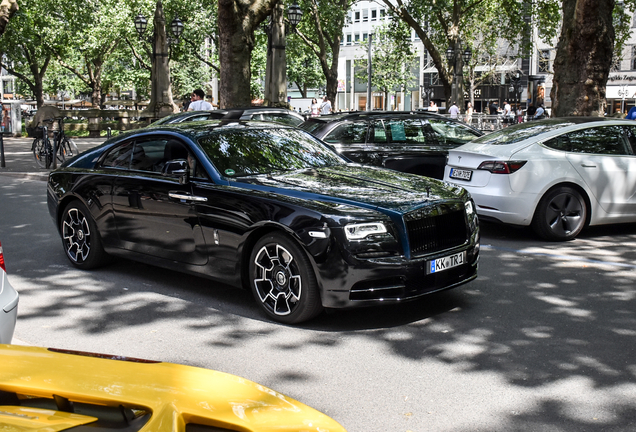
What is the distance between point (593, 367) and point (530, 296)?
179cm

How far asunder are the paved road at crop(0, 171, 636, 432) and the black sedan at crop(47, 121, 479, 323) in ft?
1.03

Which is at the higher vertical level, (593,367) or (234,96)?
(234,96)

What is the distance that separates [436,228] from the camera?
18.6 ft

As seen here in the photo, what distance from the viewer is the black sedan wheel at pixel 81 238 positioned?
741cm

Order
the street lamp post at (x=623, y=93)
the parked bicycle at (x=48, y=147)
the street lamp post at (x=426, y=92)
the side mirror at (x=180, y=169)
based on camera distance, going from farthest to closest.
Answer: the street lamp post at (x=426, y=92), the street lamp post at (x=623, y=93), the parked bicycle at (x=48, y=147), the side mirror at (x=180, y=169)

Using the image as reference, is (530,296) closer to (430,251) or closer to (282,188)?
(430,251)

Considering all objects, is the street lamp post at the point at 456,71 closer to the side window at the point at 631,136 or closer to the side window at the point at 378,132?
the side window at the point at 378,132

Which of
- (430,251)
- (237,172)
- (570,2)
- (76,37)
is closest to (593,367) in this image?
(430,251)

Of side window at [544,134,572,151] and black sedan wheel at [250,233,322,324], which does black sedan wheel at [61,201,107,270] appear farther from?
side window at [544,134,572,151]

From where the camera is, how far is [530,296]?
21.1 feet

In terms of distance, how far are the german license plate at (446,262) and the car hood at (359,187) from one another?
456mm

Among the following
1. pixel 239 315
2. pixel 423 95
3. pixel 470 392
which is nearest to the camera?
pixel 470 392

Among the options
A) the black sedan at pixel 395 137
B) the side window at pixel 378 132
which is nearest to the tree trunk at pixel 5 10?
the black sedan at pixel 395 137

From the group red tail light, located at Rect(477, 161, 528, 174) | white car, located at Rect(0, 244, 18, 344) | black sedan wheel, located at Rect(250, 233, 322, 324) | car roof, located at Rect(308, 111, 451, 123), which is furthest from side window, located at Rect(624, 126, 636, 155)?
white car, located at Rect(0, 244, 18, 344)
